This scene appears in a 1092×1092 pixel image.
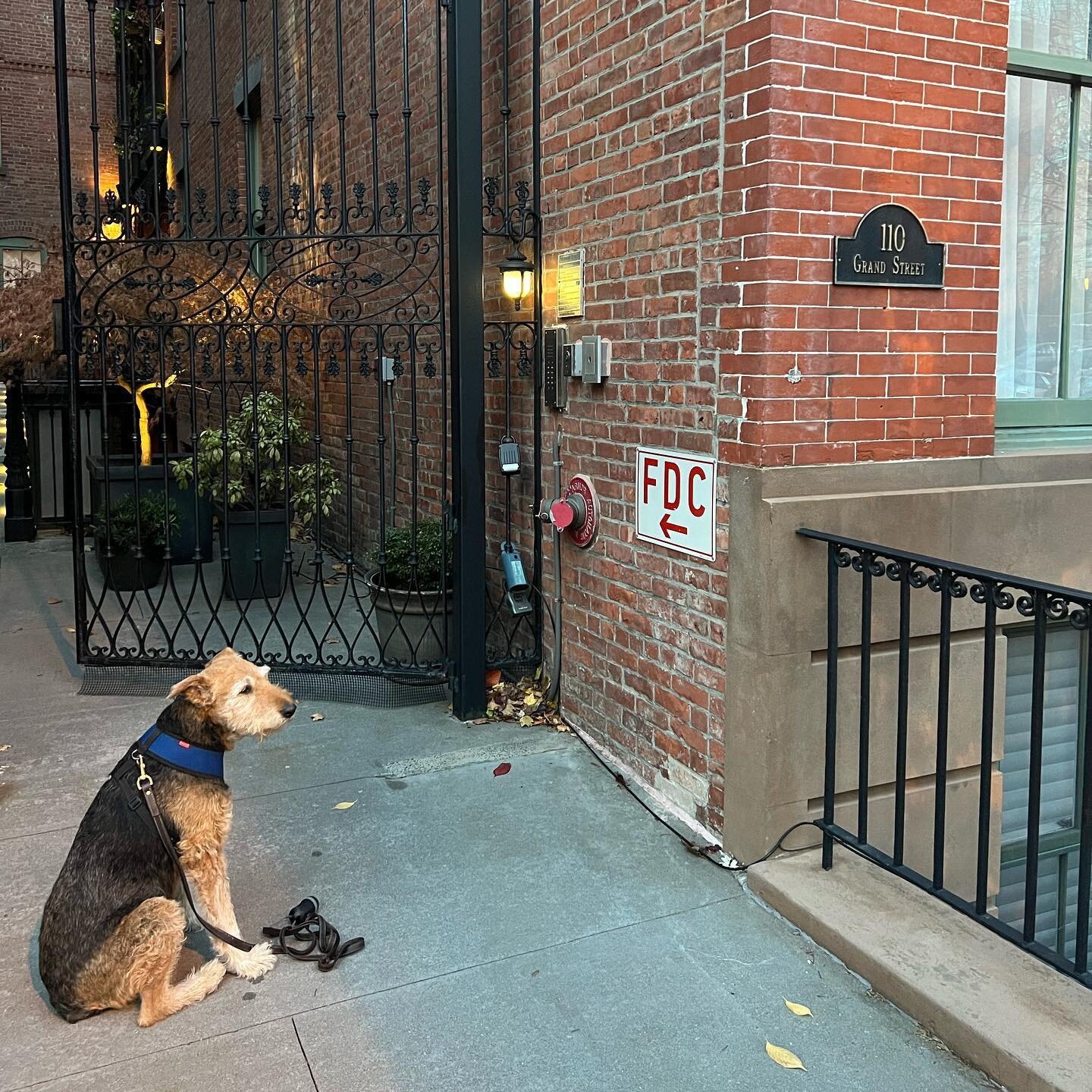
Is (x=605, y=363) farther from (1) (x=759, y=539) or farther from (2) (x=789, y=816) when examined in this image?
(2) (x=789, y=816)

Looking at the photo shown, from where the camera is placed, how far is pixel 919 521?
3598mm

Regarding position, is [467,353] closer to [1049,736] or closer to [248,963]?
[248,963]

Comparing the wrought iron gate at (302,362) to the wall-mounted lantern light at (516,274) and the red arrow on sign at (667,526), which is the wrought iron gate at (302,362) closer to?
the wall-mounted lantern light at (516,274)

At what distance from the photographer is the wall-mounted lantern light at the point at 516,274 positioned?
4984 mm

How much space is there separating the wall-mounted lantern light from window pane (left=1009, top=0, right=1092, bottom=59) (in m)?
2.20

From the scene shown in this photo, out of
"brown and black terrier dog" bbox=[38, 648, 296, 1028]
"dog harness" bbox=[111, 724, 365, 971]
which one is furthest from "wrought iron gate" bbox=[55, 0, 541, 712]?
"brown and black terrier dog" bbox=[38, 648, 296, 1028]

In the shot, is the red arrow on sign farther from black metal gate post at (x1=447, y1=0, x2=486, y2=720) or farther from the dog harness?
the dog harness

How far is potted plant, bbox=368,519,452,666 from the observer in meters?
5.51

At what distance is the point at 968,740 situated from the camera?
385 cm

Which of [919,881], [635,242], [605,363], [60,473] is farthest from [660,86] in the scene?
[60,473]

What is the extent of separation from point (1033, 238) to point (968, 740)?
6.74 feet

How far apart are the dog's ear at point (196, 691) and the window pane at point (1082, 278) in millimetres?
3623

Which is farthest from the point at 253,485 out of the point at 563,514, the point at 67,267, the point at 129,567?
the point at 563,514

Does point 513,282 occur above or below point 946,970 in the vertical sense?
above
